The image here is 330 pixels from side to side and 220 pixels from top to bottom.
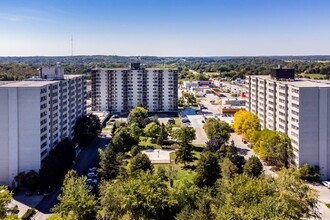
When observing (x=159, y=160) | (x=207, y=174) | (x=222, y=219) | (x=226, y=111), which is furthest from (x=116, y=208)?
(x=226, y=111)

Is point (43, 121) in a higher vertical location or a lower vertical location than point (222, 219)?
higher

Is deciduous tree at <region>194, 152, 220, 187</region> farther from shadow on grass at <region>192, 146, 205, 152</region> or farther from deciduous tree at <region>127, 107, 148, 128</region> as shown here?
deciduous tree at <region>127, 107, 148, 128</region>

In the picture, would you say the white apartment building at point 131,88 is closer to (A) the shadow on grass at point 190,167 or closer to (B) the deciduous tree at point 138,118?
(B) the deciduous tree at point 138,118

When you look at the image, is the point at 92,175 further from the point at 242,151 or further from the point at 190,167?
the point at 242,151

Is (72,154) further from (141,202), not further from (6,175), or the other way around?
(141,202)

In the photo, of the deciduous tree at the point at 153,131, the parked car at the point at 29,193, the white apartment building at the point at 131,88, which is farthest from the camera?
the white apartment building at the point at 131,88

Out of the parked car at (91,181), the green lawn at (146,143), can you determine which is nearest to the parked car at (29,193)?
the parked car at (91,181)
